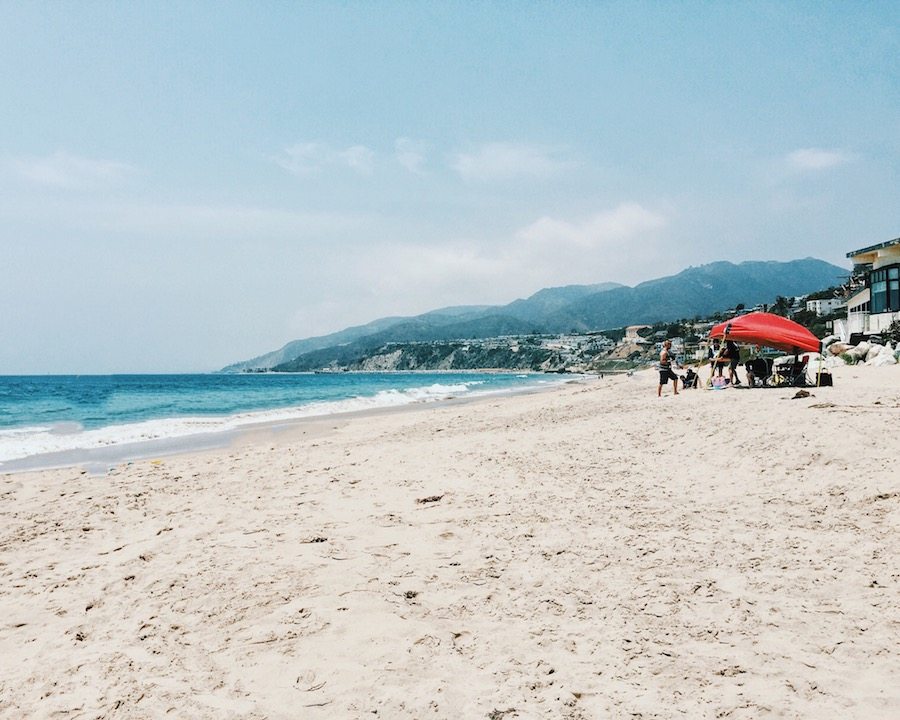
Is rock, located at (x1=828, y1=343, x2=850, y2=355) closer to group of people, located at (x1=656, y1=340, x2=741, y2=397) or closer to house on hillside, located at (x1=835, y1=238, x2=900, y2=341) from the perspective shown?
house on hillside, located at (x1=835, y1=238, x2=900, y2=341)

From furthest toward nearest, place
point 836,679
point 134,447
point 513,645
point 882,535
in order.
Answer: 1. point 134,447
2. point 882,535
3. point 513,645
4. point 836,679

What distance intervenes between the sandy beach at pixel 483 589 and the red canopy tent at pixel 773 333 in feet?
25.6

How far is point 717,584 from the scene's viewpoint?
4645mm

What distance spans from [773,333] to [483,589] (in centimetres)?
1488

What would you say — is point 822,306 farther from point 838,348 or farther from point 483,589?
point 483,589

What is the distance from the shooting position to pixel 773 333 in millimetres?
16344

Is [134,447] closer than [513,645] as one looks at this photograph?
No

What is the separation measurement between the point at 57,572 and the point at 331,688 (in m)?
3.86

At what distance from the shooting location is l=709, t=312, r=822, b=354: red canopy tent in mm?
16139

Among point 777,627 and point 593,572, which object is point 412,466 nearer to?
point 593,572

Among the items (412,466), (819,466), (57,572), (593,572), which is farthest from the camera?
(412,466)

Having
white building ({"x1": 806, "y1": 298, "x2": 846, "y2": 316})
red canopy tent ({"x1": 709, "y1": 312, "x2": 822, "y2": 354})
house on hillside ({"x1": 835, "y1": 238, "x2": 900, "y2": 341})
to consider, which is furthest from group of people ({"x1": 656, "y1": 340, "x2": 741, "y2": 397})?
white building ({"x1": 806, "y1": 298, "x2": 846, "y2": 316})

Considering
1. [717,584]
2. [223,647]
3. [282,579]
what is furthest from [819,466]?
[223,647]

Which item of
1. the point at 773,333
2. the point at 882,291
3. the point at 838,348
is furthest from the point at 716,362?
the point at 882,291
